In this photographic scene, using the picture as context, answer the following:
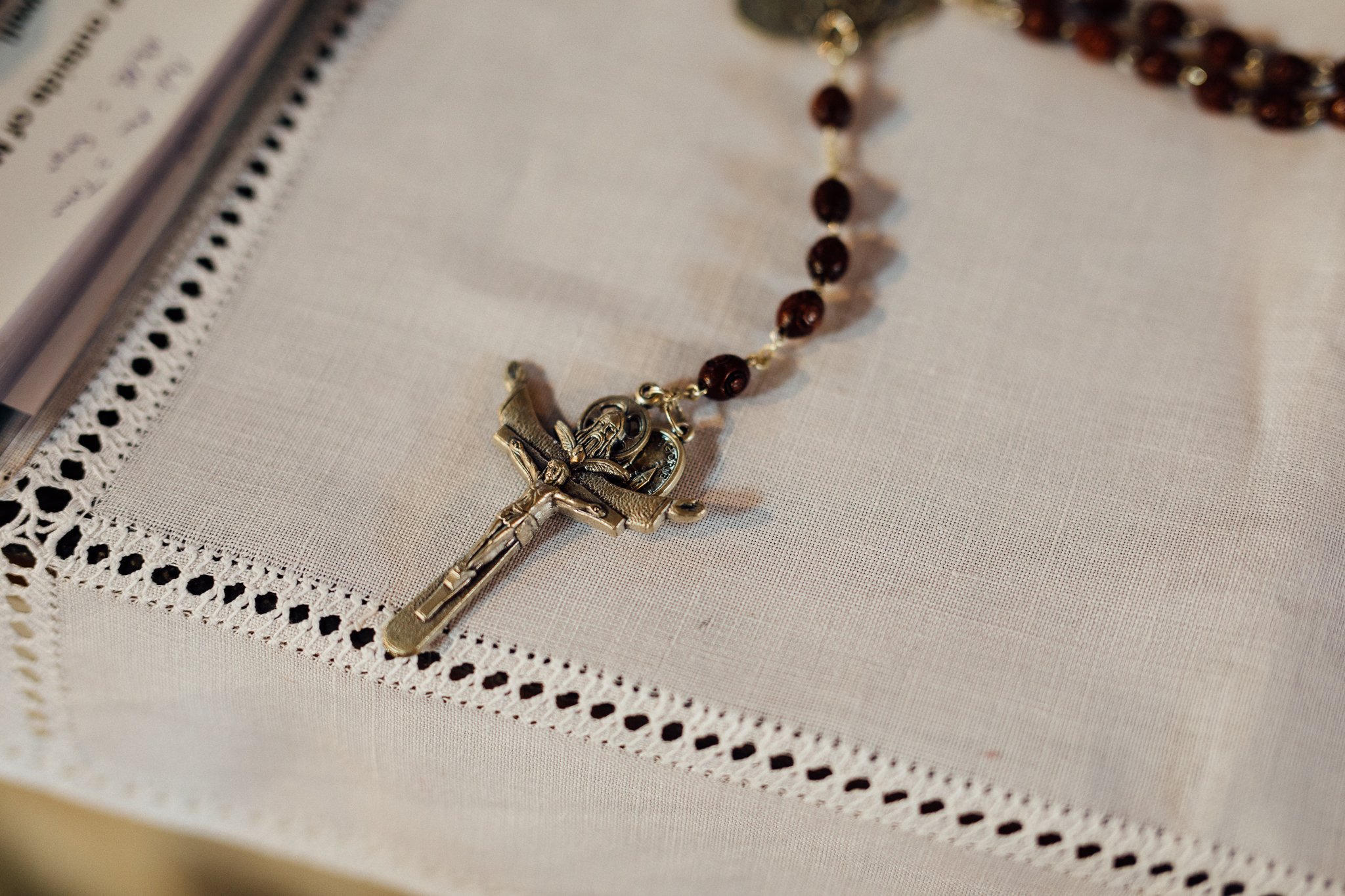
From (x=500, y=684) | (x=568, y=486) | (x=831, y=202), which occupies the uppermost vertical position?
(x=831, y=202)

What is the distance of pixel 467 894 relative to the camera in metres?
0.91

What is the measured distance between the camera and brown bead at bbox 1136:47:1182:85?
1.01 m

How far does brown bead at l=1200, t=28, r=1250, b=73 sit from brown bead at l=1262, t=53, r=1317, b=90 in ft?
0.10

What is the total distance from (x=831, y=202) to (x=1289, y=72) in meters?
0.50

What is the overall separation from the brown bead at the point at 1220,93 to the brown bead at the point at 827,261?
44 centimetres

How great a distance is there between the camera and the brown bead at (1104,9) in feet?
3.41

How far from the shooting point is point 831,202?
0.93 m

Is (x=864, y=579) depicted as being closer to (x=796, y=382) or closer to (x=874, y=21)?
(x=796, y=382)

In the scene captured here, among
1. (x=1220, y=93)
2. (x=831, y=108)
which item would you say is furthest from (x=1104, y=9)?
(x=831, y=108)

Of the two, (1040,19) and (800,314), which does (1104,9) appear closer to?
(1040,19)

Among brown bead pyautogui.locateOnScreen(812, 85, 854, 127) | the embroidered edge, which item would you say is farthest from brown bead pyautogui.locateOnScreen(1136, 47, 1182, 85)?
the embroidered edge

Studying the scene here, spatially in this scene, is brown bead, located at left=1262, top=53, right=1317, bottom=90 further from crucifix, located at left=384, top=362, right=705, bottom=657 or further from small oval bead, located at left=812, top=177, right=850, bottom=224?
crucifix, located at left=384, top=362, right=705, bottom=657

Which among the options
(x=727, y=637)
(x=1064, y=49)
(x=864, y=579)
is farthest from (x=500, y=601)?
(x=1064, y=49)

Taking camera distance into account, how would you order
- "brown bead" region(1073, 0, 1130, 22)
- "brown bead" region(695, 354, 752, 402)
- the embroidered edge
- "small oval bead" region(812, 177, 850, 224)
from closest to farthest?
the embroidered edge → "brown bead" region(695, 354, 752, 402) → "small oval bead" region(812, 177, 850, 224) → "brown bead" region(1073, 0, 1130, 22)
